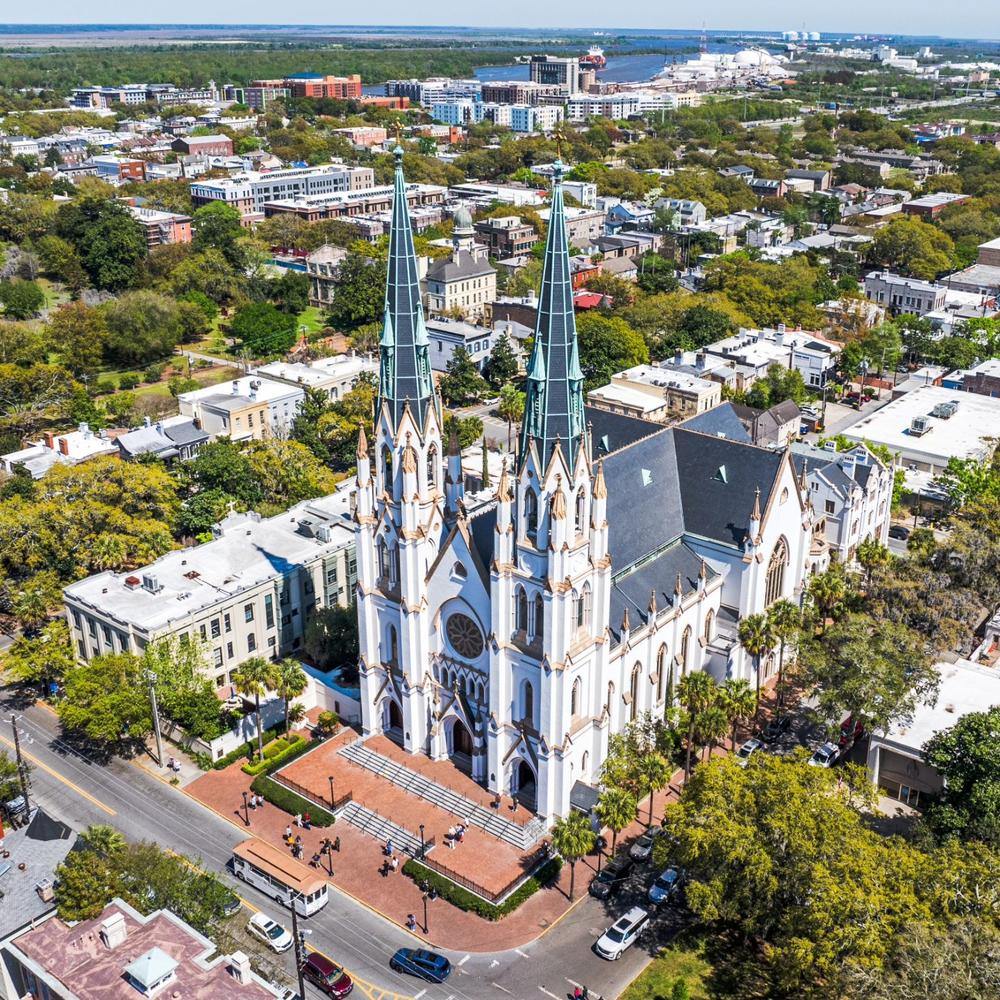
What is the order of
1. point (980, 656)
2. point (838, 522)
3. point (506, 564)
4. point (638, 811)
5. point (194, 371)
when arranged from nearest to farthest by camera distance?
point (506, 564)
point (638, 811)
point (980, 656)
point (838, 522)
point (194, 371)

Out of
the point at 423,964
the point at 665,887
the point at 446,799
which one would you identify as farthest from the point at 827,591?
the point at 423,964

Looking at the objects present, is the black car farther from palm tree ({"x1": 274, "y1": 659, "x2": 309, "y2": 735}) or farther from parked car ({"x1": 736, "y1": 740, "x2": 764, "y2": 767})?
palm tree ({"x1": 274, "y1": 659, "x2": 309, "y2": 735})

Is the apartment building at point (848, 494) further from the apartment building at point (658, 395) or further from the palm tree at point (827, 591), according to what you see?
the apartment building at point (658, 395)

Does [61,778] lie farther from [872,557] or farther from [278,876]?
[872,557]

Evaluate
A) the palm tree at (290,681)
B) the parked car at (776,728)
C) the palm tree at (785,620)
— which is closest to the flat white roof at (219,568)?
the palm tree at (290,681)

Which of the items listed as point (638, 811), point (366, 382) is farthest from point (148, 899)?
point (366, 382)

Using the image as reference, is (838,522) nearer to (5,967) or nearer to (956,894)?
(956,894)
